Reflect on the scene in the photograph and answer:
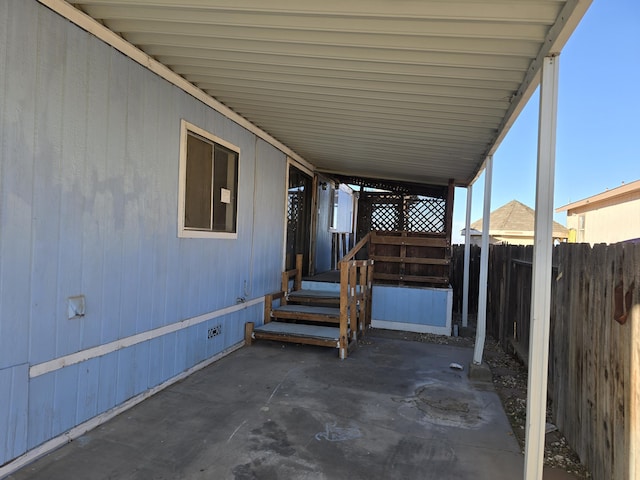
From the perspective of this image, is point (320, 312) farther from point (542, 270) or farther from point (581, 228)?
point (581, 228)

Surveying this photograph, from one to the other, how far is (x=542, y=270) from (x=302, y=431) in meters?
1.99

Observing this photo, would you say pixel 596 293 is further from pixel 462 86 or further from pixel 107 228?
pixel 107 228

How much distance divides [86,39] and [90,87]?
310 millimetres

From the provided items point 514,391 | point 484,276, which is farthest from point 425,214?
point 514,391

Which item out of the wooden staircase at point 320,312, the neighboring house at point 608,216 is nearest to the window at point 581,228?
the neighboring house at point 608,216

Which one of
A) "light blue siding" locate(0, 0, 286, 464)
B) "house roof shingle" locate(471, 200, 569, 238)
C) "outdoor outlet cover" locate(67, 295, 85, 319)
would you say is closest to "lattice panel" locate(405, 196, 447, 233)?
"light blue siding" locate(0, 0, 286, 464)

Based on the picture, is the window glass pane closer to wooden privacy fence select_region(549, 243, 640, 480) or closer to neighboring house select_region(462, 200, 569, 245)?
wooden privacy fence select_region(549, 243, 640, 480)

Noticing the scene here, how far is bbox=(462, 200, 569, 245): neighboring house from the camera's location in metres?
18.0

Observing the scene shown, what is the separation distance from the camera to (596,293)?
8.27 feet

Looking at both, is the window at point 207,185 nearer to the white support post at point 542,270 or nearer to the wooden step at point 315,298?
the wooden step at point 315,298

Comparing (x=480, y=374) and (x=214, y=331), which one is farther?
(x=214, y=331)

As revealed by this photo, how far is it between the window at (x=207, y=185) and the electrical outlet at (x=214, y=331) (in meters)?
1.04

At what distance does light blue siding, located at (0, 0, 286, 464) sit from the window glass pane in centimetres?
20

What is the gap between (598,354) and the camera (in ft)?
7.94
